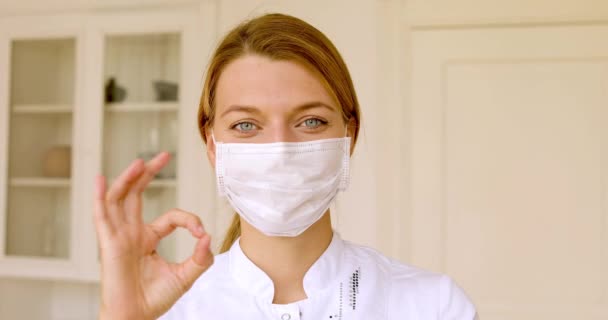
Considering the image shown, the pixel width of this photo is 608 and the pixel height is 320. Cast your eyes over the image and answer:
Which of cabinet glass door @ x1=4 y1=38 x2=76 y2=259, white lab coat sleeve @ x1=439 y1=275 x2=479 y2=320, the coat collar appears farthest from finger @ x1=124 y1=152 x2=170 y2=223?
cabinet glass door @ x1=4 y1=38 x2=76 y2=259

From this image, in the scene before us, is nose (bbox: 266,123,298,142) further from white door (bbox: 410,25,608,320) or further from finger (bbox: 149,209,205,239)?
white door (bbox: 410,25,608,320)

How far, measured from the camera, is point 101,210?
0.70m

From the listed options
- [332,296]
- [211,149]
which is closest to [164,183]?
[211,149]

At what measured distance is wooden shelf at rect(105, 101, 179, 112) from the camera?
2.62m

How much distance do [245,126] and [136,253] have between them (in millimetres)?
304

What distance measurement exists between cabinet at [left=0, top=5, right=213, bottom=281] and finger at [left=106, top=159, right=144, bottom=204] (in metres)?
1.81

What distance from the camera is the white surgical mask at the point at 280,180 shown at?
3.12 ft

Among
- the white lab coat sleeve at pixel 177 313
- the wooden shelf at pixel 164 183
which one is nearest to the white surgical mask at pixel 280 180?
the white lab coat sleeve at pixel 177 313

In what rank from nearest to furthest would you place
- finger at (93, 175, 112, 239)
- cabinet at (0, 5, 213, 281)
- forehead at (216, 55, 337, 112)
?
finger at (93, 175, 112, 239) → forehead at (216, 55, 337, 112) → cabinet at (0, 5, 213, 281)

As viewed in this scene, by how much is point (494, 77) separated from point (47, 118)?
79.8 inches

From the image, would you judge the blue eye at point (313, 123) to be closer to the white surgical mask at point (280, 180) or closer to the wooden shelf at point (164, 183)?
the white surgical mask at point (280, 180)

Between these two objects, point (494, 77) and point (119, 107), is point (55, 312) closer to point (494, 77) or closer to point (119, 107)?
point (119, 107)

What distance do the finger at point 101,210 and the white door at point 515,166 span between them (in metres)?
1.85

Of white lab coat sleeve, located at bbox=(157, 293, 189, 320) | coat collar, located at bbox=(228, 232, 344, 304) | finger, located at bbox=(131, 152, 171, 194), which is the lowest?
white lab coat sleeve, located at bbox=(157, 293, 189, 320)
